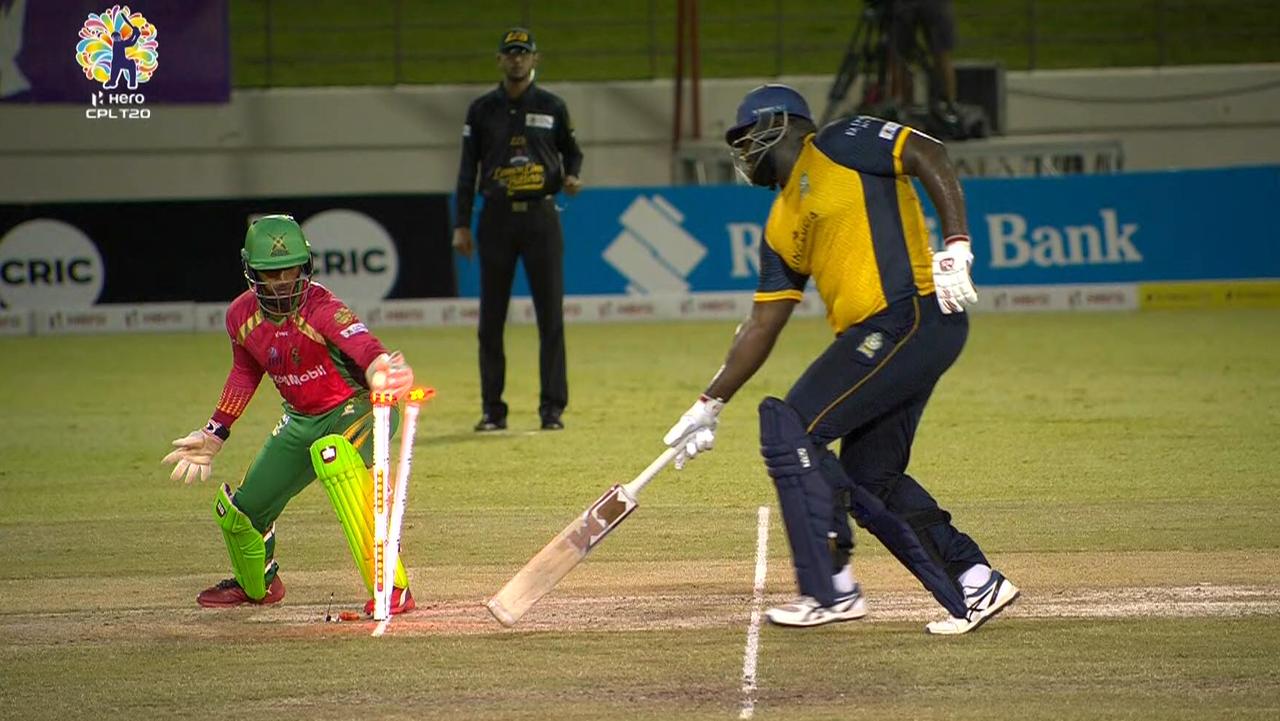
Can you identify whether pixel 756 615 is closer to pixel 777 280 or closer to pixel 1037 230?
pixel 777 280

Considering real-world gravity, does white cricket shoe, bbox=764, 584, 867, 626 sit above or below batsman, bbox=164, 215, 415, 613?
below

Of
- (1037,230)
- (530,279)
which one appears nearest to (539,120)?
(530,279)

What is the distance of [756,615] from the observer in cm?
755

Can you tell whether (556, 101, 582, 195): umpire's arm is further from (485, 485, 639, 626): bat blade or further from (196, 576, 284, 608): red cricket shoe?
(485, 485, 639, 626): bat blade

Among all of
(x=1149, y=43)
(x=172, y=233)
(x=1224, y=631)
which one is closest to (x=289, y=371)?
(x=1224, y=631)

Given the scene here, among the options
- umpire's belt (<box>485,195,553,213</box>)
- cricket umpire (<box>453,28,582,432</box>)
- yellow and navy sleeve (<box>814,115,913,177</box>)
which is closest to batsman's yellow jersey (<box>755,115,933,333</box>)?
yellow and navy sleeve (<box>814,115,913,177</box>)

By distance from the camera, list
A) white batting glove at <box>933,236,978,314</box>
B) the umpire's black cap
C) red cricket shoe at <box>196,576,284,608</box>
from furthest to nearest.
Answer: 1. the umpire's black cap
2. red cricket shoe at <box>196,576,284,608</box>
3. white batting glove at <box>933,236,978,314</box>

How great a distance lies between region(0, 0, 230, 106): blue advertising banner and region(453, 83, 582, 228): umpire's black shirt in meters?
9.08

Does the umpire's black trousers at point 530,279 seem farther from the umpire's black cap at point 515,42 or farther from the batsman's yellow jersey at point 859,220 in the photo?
the batsman's yellow jersey at point 859,220

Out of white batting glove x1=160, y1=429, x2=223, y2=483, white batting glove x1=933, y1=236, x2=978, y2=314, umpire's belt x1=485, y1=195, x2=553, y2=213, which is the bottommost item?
white batting glove x1=160, y1=429, x2=223, y2=483

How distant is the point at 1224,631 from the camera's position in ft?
23.2

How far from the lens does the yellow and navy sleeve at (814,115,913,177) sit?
7000 millimetres

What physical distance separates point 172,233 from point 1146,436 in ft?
38.5

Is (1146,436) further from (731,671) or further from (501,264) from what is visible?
(731,671)
